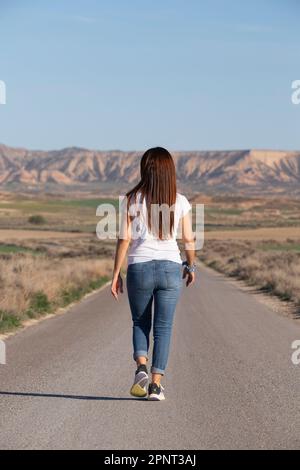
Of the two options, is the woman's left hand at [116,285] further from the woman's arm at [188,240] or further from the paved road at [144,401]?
the paved road at [144,401]

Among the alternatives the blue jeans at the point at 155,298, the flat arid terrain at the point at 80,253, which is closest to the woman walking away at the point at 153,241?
the blue jeans at the point at 155,298

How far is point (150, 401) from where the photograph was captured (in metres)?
8.49

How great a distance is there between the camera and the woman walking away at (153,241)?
8164mm

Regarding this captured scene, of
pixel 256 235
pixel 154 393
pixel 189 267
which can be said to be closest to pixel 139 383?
pixel 154 393

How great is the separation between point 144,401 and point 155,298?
961 millimetres

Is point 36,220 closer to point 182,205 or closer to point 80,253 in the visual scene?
point 80,253

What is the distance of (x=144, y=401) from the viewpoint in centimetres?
854

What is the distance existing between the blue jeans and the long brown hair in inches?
12.1

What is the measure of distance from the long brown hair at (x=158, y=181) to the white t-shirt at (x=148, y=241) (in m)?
0.05

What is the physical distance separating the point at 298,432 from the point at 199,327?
963 cm
